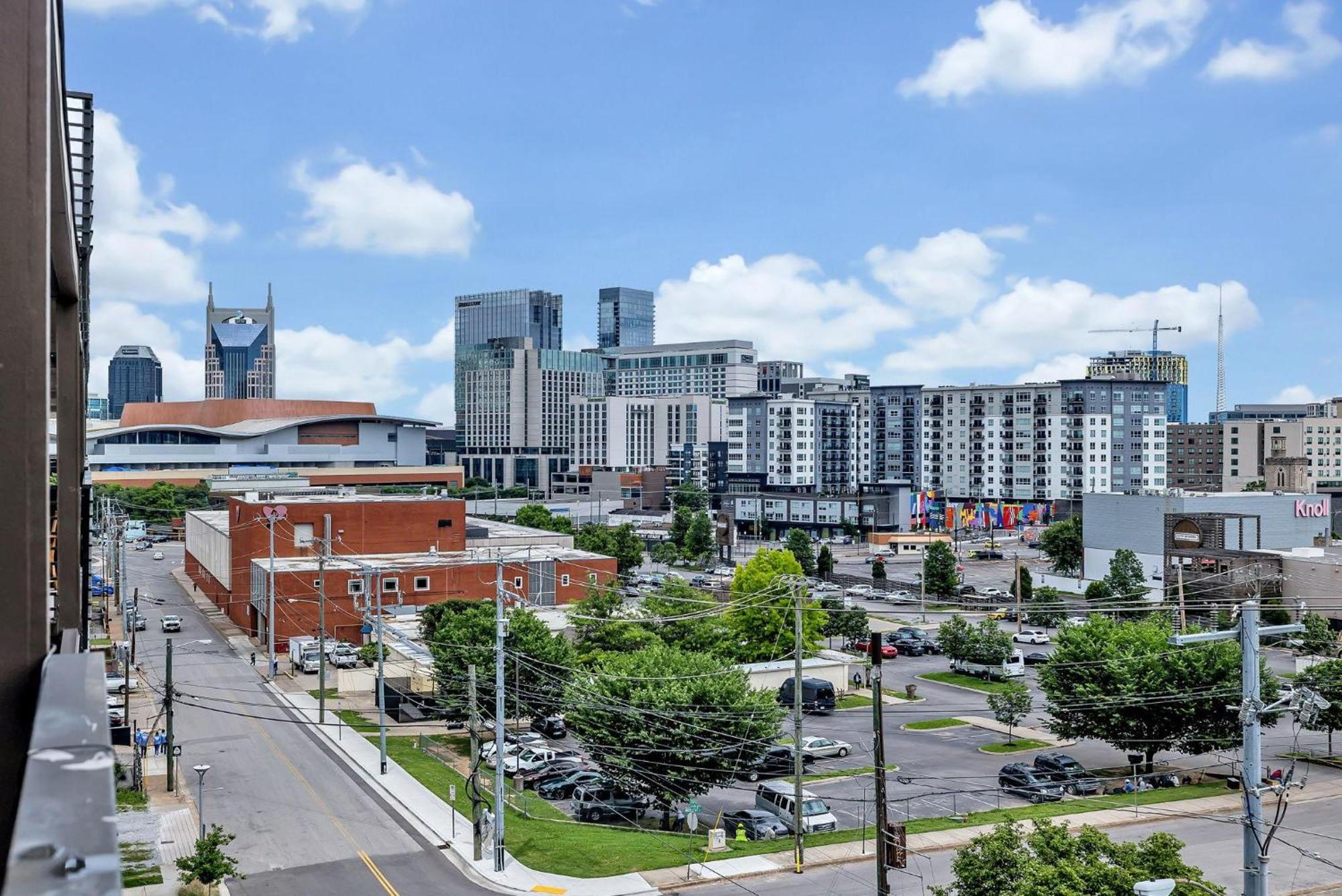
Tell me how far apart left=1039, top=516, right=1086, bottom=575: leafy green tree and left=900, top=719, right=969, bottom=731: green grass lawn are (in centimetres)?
4772

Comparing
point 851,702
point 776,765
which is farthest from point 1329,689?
point 776,765

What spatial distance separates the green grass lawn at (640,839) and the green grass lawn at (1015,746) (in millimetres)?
5912

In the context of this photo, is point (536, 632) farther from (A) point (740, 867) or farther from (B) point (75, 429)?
(B) point (75, 429)

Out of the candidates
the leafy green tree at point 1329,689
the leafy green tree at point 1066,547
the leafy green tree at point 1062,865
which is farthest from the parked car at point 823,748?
the leafy green tree at point 1066,547

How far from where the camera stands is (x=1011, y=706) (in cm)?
3944

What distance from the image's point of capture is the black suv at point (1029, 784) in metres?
32.5

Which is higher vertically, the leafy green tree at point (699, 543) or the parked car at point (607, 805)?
the leafy green tree at point (699, 543)

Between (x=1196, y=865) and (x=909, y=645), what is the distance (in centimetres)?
3402

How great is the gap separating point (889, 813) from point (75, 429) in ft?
80.5

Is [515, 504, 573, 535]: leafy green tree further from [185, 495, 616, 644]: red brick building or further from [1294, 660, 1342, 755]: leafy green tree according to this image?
[1294, 660, 1342, 755]: leafy green tree

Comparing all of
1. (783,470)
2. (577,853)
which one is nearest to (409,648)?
(577,853)

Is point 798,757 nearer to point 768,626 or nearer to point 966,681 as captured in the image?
point 768,626

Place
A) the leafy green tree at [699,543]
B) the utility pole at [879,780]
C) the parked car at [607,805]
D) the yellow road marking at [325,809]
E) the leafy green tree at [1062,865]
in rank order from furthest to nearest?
the leafy green tree at [699,543] < the parked car at [607,805] < the yellow road marking at [325,809] < the utility pole at [879,780] < the leafy green tree at [1062,865]

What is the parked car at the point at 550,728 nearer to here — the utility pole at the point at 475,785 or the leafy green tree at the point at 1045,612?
the utility pole at the point at 475,785
